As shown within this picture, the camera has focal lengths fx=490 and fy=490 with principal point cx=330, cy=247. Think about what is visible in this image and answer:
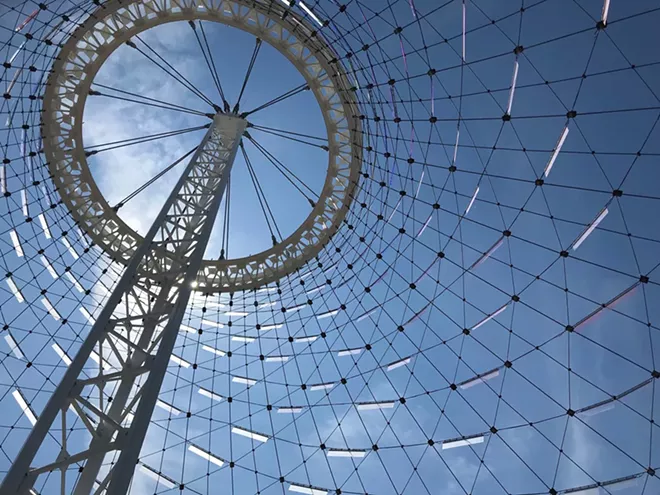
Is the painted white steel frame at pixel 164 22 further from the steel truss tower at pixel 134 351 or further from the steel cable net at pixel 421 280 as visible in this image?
the steel truss tower at pixel 134 351

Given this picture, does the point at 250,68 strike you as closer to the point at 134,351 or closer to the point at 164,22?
the point at 164,22

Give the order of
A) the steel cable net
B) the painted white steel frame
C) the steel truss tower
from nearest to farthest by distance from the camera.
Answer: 1. the steel truss tower
2. the steel cable net
3. the painted white steel frame

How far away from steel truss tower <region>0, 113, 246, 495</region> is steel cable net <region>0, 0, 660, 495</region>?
7677 millimetres

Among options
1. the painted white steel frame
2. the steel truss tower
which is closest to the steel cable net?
the painted white steel frame

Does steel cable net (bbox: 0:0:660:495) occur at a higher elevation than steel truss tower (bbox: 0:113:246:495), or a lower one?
higher

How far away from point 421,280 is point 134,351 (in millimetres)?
18498

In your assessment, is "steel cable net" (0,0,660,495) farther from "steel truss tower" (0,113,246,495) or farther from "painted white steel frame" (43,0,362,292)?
"steel truss tower" (0,113,246,495)

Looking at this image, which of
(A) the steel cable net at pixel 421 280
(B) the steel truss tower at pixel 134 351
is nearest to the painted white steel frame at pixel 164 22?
(A) the steel cable net at pixel 421 280

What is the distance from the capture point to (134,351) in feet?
54.7

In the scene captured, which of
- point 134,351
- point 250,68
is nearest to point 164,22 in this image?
point 250,68

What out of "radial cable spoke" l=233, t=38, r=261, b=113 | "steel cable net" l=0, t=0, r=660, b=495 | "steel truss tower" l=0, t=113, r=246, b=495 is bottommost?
"steel truss tower" l=0, t=113, r=246, b=495

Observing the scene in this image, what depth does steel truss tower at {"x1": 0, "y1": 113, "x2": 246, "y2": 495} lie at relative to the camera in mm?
11633

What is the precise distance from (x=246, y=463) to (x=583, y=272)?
2268 centimetres

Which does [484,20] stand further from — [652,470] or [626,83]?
[652,470]
